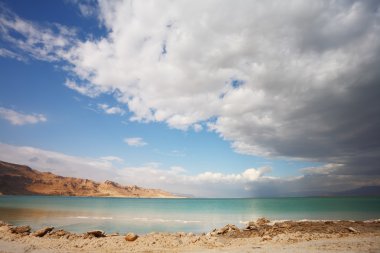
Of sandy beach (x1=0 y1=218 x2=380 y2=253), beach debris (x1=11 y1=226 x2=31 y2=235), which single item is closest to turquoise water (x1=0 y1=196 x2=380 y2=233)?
beach debris (x1=11 y1=226 x2=31 y2=235)

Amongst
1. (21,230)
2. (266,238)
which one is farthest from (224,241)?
(21,230)

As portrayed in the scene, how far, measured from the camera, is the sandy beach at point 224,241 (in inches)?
471

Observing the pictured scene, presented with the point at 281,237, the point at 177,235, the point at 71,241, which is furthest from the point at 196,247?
the point at 71,241

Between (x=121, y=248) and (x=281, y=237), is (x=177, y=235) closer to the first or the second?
(x=121, y=248)

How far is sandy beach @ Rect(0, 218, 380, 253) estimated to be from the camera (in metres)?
12.0

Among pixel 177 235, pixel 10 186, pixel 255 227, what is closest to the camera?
pixel 177 235

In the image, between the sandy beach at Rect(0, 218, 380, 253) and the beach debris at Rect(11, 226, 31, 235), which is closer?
the sandy beach at Rect(0, 218, 380, 253)

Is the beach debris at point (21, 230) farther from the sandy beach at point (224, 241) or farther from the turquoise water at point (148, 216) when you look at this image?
the turquoise water at point (148, 216)

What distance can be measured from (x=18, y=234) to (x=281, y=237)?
16595 mm

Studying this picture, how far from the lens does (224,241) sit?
565 inches

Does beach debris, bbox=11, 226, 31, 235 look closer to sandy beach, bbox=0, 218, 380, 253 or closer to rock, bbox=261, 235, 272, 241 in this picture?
sandy beach, bbox=0, 218, 380, 253

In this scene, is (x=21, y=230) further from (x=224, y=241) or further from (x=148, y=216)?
(x=148, y=216)

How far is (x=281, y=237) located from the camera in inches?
557

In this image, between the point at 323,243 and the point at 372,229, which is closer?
the point at 323,243
